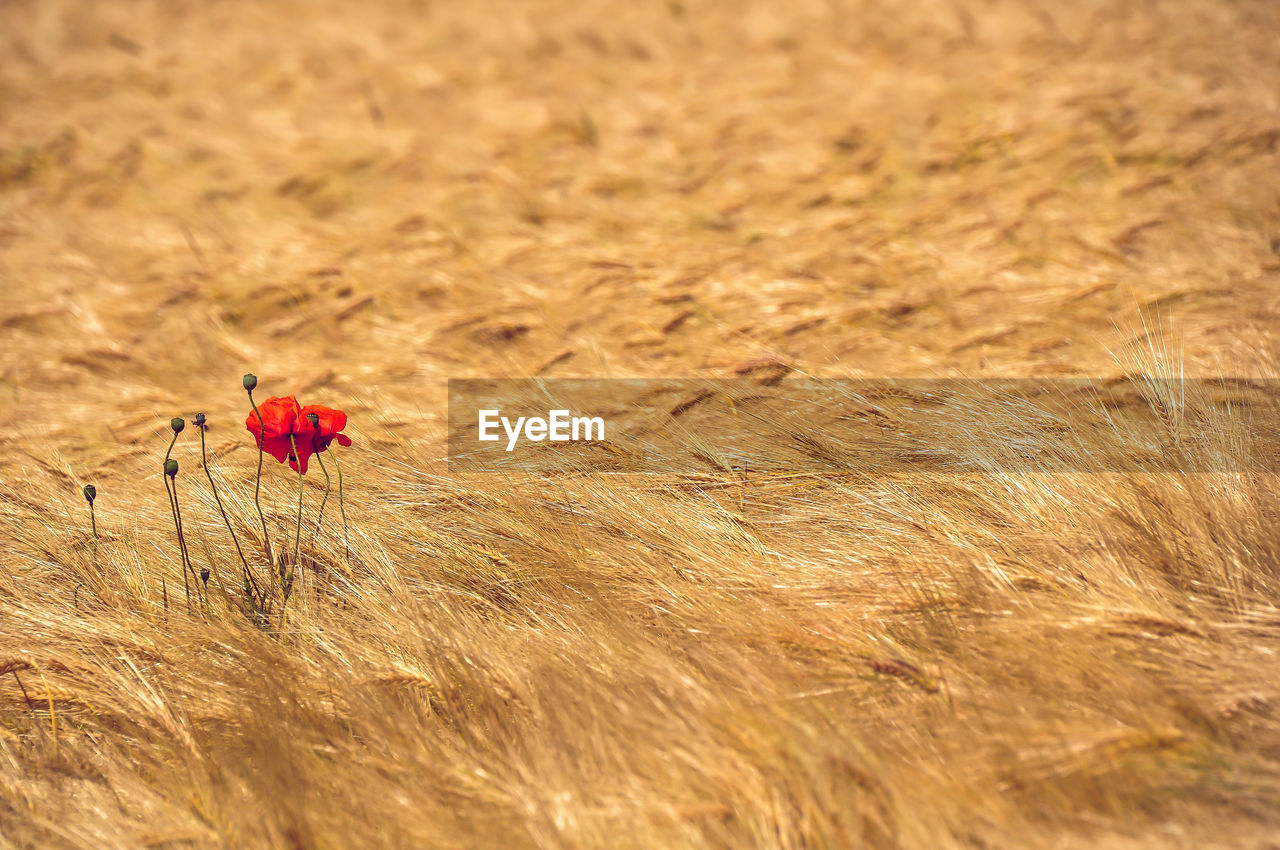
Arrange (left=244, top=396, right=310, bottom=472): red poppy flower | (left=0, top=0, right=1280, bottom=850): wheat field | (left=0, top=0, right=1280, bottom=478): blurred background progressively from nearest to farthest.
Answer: (left=0, top=0, right=1280, bottom=850): wheat field → (left=244, top=396, right=310, bottom=472): red poppy flower → (left=0, top=0, right=1280, bottom=478): blurred background

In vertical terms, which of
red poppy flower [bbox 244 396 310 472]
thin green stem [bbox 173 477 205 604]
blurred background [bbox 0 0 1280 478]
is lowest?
thin green stem [bbox 173 477 205 604]

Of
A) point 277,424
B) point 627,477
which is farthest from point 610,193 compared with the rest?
point 277,424

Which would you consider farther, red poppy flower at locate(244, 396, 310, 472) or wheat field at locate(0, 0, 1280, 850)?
red poppy flower at locate(244, 396, 310, 472)

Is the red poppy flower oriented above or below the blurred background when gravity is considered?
below

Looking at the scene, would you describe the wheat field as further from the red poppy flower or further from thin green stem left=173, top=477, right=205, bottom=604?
the red poppy flower

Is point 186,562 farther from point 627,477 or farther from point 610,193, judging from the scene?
point 610,193

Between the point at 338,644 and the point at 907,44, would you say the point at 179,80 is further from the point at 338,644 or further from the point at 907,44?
the point at 338,644

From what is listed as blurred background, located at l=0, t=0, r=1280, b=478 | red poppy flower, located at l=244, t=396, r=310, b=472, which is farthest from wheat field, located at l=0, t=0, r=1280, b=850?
red poppy flower, located at l=244, t=396, r=310, b=472
